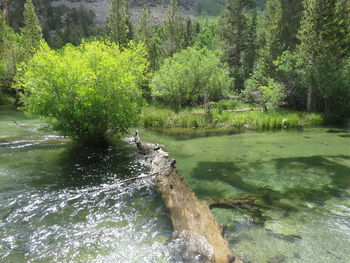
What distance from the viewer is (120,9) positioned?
4384 cm

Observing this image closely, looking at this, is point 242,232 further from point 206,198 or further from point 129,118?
point 129,118

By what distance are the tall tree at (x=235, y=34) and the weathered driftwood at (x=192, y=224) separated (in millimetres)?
34518

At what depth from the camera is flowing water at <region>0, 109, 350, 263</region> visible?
222 inches

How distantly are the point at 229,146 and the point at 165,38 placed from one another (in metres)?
34.7

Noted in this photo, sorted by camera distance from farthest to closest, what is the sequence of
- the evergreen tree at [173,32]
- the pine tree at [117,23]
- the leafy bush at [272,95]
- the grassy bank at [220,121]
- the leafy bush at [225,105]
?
1. the evergreen tree at [173,32]
2. the pine tree at [117,23]
3. the leafy bush at [225,105]
4. the leafy bush at [272,95]
5. the grassy bank at [220,121]

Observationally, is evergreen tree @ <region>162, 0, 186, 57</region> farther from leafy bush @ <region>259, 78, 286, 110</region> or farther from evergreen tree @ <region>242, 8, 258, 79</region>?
leafy bush @ <region>259, 78, 286, 110</region>

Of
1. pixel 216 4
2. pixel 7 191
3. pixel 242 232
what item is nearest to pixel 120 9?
pixel 7 191

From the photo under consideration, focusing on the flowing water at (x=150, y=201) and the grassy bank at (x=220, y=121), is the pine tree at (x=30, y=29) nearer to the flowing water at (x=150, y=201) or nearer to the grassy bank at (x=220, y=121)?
the grassy bank at (x=220, y=121)

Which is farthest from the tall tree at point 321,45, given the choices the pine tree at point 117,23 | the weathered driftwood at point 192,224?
the pine tree at point 117,23

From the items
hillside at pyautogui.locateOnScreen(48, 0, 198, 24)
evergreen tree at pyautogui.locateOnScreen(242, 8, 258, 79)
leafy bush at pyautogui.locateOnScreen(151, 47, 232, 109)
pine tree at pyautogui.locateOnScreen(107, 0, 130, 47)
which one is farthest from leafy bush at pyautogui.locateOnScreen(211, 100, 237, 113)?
hillside at pyautogui.locateOnScreen(48, 0, 198, 24)

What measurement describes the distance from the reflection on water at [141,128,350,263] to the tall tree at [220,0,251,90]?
26.5 meters

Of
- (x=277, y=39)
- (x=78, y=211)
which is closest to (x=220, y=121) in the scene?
(x=78, y=211)

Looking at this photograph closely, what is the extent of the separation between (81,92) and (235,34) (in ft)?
119

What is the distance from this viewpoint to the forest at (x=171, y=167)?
5.85 metres
